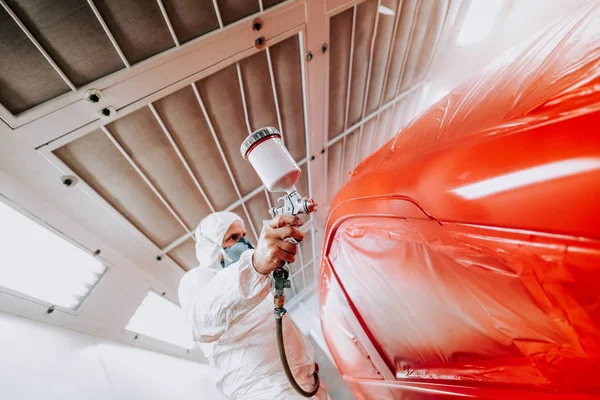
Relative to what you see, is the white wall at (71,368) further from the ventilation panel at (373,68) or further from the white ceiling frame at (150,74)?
the ventilation panel at (373,68)

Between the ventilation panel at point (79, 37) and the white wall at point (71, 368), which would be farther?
the white wall at point (71, 368)

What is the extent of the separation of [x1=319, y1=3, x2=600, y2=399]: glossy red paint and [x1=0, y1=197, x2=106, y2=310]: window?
161 cm

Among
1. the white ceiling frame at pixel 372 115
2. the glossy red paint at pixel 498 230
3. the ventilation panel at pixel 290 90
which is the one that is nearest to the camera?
the glossy red paint at pixel 498 230

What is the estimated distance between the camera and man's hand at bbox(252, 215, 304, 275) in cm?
83

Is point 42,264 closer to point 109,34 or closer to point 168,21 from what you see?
point 109,34

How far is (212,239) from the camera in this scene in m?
1.65

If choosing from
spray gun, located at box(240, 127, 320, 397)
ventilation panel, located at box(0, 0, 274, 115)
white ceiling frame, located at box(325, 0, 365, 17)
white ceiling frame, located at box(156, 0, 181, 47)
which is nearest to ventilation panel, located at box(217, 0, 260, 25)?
ventilation panel, located at box(0, 0, 274, 115)

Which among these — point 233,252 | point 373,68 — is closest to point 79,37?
point 233,252

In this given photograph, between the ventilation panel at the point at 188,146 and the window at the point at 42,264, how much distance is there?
1.07 ft

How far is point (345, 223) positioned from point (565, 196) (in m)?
0.57

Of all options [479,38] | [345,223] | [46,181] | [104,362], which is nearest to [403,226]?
[345,223]

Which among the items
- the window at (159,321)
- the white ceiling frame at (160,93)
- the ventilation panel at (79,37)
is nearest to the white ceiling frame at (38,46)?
the ventilation panel at (79,37)

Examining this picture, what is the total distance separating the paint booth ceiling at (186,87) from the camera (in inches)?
42.2

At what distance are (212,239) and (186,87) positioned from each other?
913 millimetres
